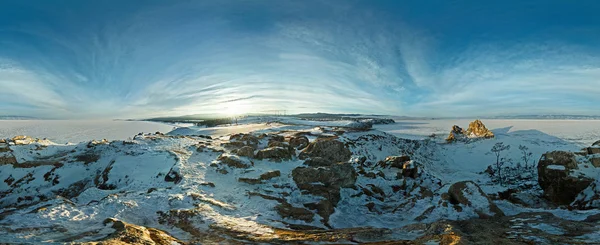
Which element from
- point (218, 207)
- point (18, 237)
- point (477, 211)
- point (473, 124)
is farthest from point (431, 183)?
point (473, 124)

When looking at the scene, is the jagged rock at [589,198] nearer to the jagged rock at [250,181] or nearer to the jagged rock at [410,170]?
the jagged rock at [410,170]

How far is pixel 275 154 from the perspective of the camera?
92.8 ft

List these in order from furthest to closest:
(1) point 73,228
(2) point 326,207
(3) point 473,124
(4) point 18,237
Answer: (3) point 473,124
(2) point 326,207
(1) point 73,228
(4) point 18,237

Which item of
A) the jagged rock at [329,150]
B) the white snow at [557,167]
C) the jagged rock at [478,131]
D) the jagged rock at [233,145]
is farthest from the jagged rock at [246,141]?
the jagged rock at [478,131]

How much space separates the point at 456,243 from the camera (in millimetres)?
9945

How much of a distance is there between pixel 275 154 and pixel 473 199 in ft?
55.6

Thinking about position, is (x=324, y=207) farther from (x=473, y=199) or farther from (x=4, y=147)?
(x=4, y=147)

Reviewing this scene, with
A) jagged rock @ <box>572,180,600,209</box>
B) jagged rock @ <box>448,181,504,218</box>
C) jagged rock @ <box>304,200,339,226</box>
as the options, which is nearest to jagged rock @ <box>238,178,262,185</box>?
jagged rock @ <box>304,200,339,226</box>

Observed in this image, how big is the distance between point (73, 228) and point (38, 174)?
66.0 ft

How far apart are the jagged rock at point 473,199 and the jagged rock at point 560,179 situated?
7.72 meters

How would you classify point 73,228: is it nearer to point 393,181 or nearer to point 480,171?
point 393,181

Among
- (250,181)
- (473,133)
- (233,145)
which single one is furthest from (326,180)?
(473,133)

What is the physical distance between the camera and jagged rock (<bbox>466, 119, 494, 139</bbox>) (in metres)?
58.8

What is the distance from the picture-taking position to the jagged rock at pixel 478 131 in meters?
58.8
